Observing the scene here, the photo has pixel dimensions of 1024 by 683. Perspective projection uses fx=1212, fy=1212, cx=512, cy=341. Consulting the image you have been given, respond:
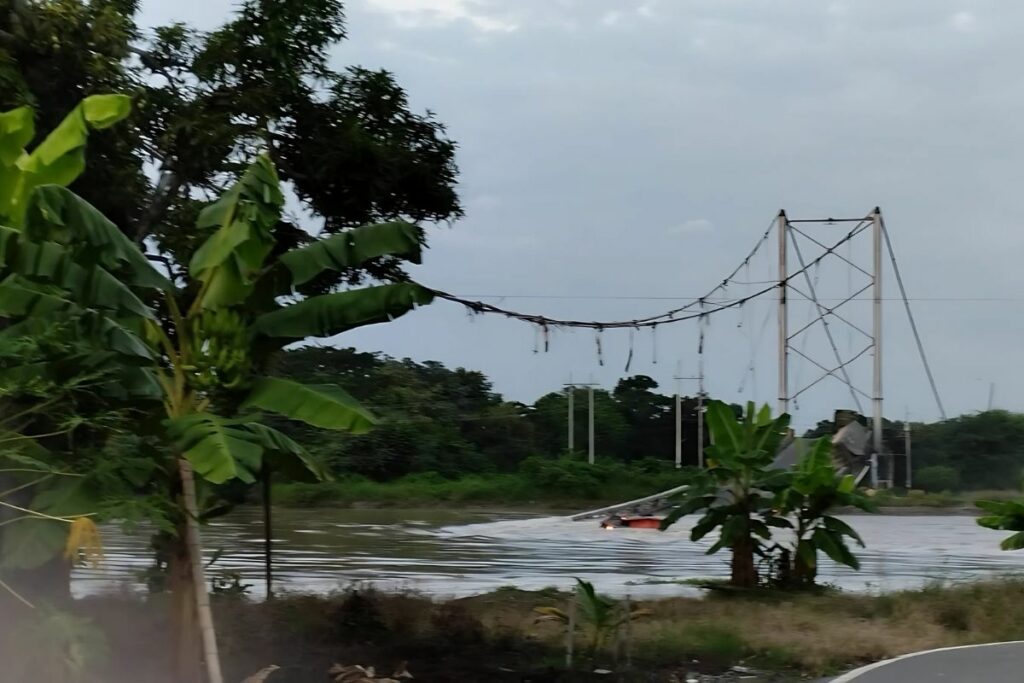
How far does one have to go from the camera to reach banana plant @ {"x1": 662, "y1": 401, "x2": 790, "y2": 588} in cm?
1728

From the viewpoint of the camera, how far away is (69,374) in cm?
849

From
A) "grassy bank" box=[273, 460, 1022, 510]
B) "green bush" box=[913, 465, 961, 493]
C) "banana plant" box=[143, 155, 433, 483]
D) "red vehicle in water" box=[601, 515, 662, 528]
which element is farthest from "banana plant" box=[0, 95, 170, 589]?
"green bush" box=[913, 465, 961, 493]

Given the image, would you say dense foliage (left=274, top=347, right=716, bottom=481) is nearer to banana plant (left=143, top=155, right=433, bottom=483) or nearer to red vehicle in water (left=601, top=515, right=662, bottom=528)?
red vehicle in water (left=601, top=515, right=662, bottom=528)

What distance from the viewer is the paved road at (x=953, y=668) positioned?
1067 cm

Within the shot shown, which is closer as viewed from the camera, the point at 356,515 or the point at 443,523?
the point at 443,523

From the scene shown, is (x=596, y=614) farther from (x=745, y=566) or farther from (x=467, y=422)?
(x=467, y=422)

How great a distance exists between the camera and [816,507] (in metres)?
17.5

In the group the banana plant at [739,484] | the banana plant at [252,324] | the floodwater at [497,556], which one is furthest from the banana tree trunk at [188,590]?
the banana plant at [739,484]

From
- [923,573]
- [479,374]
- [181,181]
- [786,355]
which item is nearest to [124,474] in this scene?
[181,181]

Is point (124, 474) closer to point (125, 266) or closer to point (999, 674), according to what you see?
point (125, 266)

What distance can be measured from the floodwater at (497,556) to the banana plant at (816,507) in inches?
33.1

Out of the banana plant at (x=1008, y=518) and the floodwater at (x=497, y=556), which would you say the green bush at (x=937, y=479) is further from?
the banana plant at (x=1008, y=518)

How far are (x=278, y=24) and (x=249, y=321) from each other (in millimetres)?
4202

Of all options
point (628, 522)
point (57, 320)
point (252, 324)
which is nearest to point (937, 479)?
point (628, 522)
